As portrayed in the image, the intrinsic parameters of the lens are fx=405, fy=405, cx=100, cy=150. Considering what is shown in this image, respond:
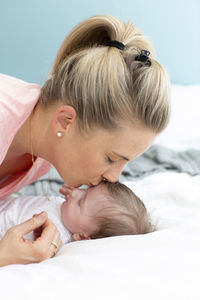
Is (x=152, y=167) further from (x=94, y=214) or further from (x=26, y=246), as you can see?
(x=26, y=246)

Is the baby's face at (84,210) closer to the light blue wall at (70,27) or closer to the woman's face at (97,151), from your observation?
the woman's face at (97,151)

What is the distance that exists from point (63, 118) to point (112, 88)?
0.53 ft

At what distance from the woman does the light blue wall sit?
1.10 m

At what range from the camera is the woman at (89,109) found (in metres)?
1.02

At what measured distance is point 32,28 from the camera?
2.45 m

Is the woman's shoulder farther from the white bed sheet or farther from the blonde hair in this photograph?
the white bed sheet

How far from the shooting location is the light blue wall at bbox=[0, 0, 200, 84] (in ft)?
7.91

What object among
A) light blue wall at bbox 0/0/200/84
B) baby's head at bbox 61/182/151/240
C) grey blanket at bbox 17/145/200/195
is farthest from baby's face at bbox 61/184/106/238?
light blue wall at bbox 0/0/200/84

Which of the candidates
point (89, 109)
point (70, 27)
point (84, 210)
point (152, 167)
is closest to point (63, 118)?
point (89, 109)

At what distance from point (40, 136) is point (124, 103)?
12.0 inches

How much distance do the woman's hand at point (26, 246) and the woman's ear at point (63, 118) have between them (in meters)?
0.24

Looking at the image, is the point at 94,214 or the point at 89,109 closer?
the point at 89,109

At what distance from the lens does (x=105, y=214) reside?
1210 millimetres

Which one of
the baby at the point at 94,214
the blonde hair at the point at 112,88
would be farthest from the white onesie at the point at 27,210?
the blonde hair at the point at 112,88
